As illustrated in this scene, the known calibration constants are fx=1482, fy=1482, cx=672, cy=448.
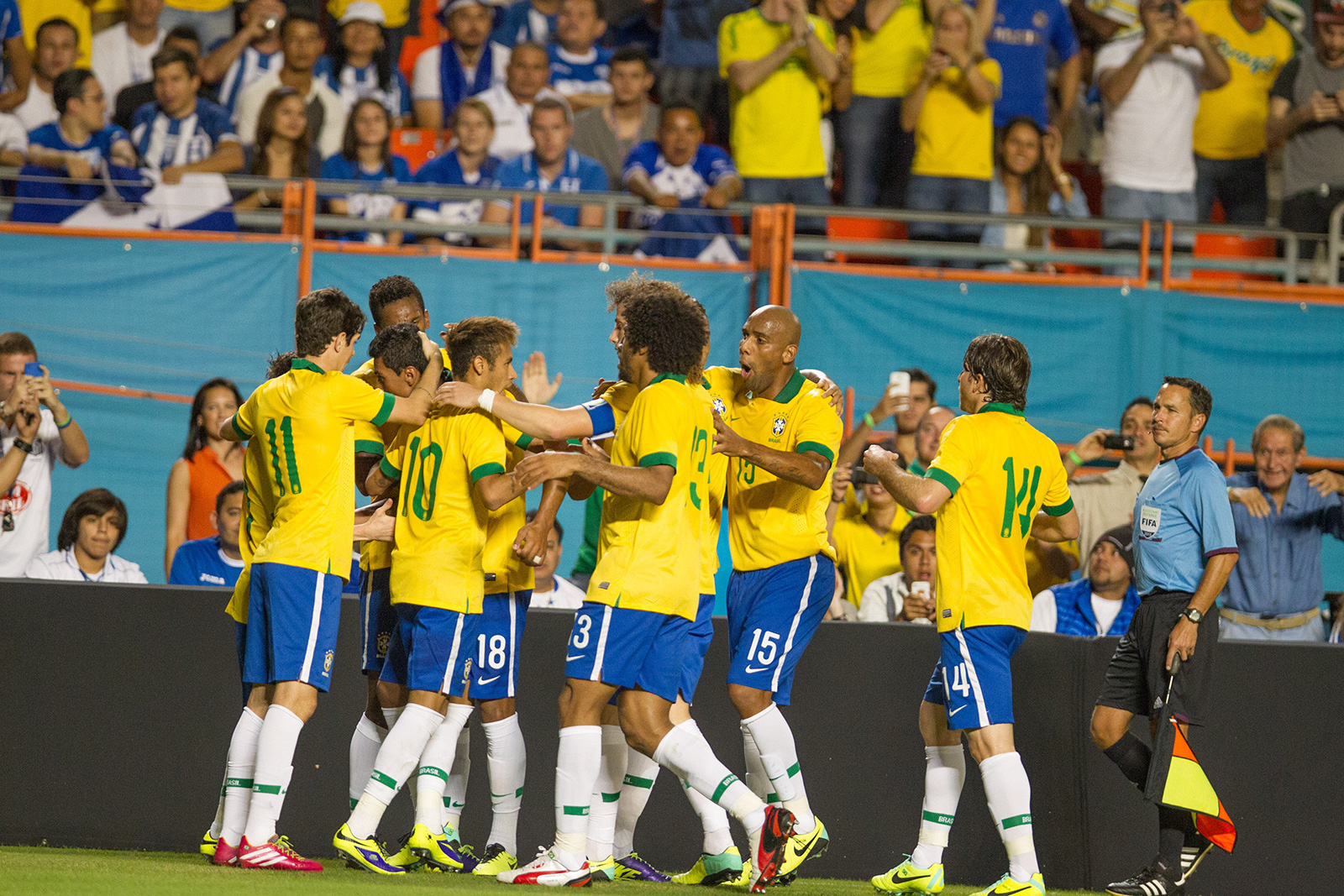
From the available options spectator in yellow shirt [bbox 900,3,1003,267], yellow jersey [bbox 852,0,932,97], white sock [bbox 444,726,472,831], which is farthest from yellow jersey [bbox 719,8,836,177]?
white sock [bbox 444,726,472,831]

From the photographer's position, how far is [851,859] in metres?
7.00

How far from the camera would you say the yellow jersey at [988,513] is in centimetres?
585

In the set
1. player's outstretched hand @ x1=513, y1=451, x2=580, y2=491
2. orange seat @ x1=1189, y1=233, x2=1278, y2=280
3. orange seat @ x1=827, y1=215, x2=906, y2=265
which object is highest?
orange seat @ x1=1189, y1=233, x2=1278, y2=280

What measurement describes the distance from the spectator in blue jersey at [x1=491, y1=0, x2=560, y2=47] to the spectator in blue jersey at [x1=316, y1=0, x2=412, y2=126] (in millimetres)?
1094

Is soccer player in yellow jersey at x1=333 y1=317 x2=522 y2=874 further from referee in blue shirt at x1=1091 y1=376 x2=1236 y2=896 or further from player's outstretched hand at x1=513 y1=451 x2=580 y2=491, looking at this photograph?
referee in blue shirt at x1=1091 y1=376 x2=1236 y2=896

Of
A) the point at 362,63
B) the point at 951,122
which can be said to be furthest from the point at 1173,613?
the point at 362,63

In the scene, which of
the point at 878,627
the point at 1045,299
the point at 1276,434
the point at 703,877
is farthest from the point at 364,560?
the point at 1045,299

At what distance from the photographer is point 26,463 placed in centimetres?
823

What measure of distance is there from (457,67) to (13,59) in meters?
3.44

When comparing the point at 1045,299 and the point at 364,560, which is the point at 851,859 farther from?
the point at 1045,299

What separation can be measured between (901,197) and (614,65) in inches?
100

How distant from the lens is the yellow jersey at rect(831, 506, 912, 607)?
29.1 feet

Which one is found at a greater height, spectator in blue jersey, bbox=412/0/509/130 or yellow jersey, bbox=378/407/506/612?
spectator in blue jersey, bbox=412/0/509/130

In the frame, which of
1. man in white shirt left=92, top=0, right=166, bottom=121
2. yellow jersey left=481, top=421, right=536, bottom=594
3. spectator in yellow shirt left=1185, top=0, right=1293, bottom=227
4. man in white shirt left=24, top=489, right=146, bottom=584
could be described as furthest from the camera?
spectator in yellow shirt left=1185, top=0, right=1293, bottom=227
